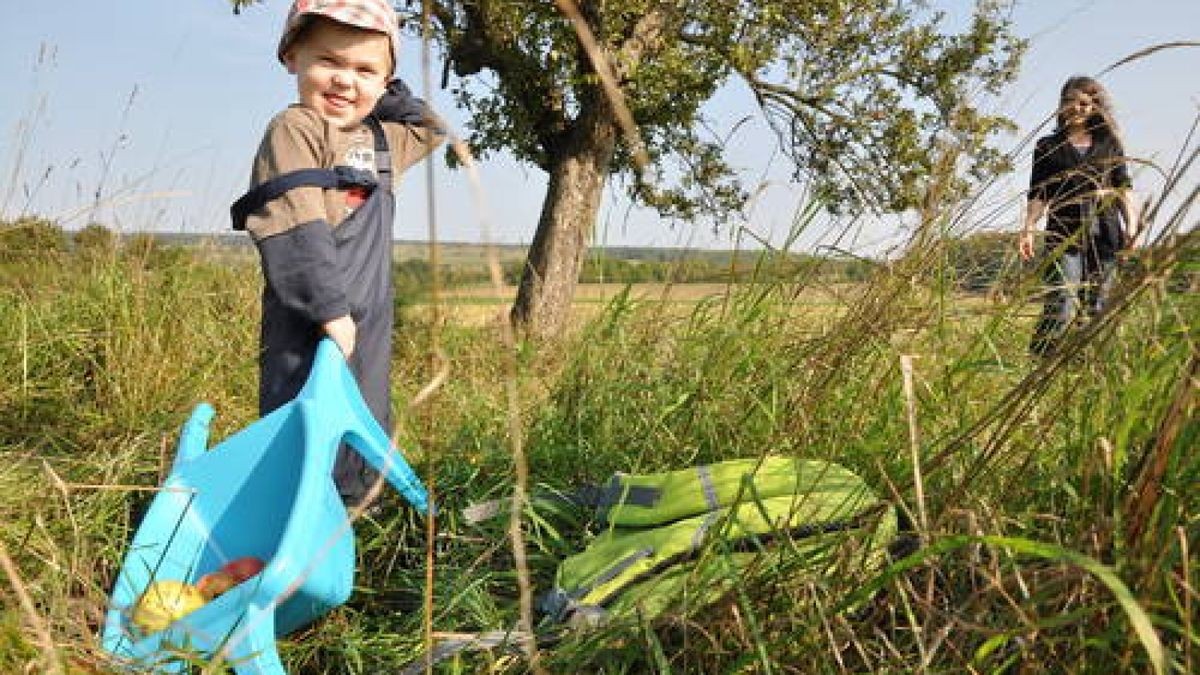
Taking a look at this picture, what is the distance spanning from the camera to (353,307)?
2.43 metres

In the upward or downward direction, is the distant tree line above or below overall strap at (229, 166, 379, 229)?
below

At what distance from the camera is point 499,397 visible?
2979mm

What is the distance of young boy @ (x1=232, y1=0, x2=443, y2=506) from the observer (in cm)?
222

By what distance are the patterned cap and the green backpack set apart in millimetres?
1136

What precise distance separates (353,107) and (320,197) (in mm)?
277

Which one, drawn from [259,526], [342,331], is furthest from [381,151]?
[259,526]

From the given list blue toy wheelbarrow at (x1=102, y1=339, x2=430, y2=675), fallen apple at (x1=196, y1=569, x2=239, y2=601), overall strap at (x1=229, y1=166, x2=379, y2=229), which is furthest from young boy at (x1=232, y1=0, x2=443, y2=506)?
fallen apple at (x1=196, y1=569, x2=239, y2=601)

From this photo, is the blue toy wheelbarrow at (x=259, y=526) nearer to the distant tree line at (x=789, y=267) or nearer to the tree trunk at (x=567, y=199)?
the distant tree line at (x=789, y=267)

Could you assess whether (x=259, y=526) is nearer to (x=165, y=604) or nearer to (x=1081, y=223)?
(x=165, y=604)

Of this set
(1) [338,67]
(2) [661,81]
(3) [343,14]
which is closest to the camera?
(3) [343,14]

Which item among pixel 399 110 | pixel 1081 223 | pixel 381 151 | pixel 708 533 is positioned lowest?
pixel 708 533

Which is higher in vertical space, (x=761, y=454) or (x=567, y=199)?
(x=567, y=199)

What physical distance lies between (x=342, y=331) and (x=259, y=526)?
17.4 inches

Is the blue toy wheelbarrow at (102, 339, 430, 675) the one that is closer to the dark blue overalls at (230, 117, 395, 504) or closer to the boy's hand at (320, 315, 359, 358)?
the boy's hand at (320, 315, 359, 358)
